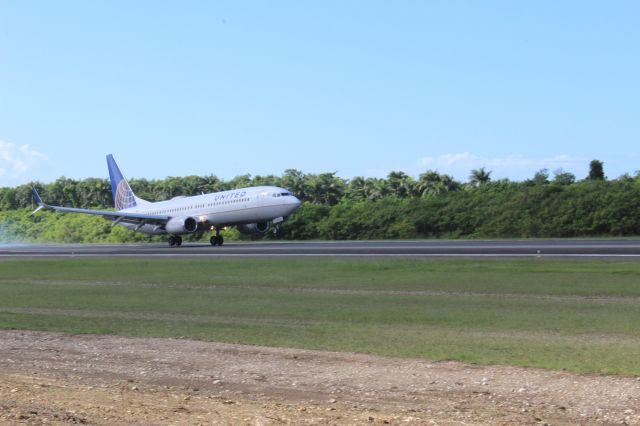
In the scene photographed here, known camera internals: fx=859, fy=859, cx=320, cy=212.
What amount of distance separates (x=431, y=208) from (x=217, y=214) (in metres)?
20.5

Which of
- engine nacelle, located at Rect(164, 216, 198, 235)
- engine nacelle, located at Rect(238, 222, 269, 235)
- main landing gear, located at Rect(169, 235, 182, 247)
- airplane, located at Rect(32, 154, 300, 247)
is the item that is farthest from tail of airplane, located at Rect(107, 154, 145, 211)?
engine nacelle, located at Rect(238, 222, 269, 235)

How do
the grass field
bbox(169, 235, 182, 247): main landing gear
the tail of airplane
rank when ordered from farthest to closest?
the tail of airplane → bbox(169, 235, 182, 247): main landing gear → the grass field

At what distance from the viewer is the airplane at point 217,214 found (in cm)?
5903

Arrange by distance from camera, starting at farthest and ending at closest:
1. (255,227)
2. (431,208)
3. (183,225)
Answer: (431,208), (255,227), (183,225)

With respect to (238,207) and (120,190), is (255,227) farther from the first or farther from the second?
(120,190)

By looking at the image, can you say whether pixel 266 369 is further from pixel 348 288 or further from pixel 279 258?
pixel 279 258

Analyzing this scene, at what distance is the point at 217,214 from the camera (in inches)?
2411

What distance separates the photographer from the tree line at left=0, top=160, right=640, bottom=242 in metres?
63.0

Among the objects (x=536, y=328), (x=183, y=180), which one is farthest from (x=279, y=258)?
(x=183, y=180)

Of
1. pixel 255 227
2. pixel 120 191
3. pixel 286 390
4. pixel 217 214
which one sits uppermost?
pixel 120 191

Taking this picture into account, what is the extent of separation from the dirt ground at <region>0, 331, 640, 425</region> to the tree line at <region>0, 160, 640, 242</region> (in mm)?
51151

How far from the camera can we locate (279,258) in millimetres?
43562

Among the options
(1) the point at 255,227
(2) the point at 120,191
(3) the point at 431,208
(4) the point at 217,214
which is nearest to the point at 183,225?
(4) the point at 217,214

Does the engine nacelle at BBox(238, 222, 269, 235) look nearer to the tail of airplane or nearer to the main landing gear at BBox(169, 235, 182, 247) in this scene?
the main landing gear at BBox(169, 235, 182, 247)
